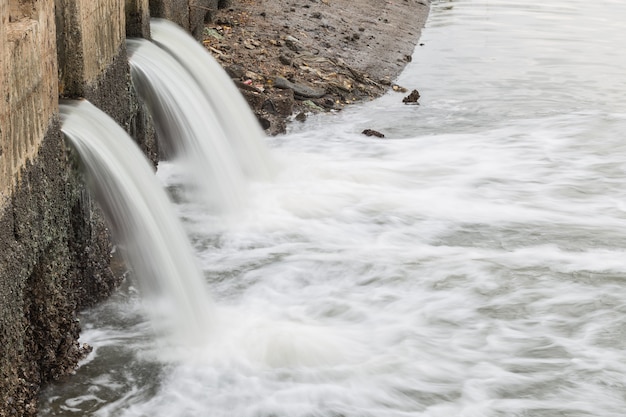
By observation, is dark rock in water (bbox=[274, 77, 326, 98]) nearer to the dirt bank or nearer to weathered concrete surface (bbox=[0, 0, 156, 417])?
the dirt bank

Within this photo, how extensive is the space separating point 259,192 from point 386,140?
2.18m

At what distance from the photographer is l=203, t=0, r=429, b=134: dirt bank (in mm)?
10547

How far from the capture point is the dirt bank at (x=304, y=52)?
415 inches

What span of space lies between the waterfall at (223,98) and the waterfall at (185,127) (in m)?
0.41

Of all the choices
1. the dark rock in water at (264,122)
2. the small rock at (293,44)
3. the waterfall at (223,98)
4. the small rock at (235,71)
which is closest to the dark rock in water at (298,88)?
the small rock at (235,71)

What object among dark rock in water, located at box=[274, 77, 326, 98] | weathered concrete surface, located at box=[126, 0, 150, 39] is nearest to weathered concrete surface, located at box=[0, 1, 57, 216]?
weathered concrete surface, located at box=[126, 0, 150, 39]

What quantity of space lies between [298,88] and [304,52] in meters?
1.30

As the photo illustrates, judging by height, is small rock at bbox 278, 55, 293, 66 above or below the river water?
above

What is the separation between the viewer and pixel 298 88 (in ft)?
35.4

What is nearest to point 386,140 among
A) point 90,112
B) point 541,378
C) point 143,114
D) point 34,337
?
point 143,114

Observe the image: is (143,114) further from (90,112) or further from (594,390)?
(594,390)

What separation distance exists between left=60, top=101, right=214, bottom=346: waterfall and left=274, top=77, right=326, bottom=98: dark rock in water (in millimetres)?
4718

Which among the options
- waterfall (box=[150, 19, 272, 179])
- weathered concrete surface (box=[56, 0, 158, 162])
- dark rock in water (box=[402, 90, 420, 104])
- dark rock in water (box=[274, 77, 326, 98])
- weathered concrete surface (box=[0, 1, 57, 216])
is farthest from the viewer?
dark rock in water (box=[402, 90, 420, 104])

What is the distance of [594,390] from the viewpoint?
16.9 ft
